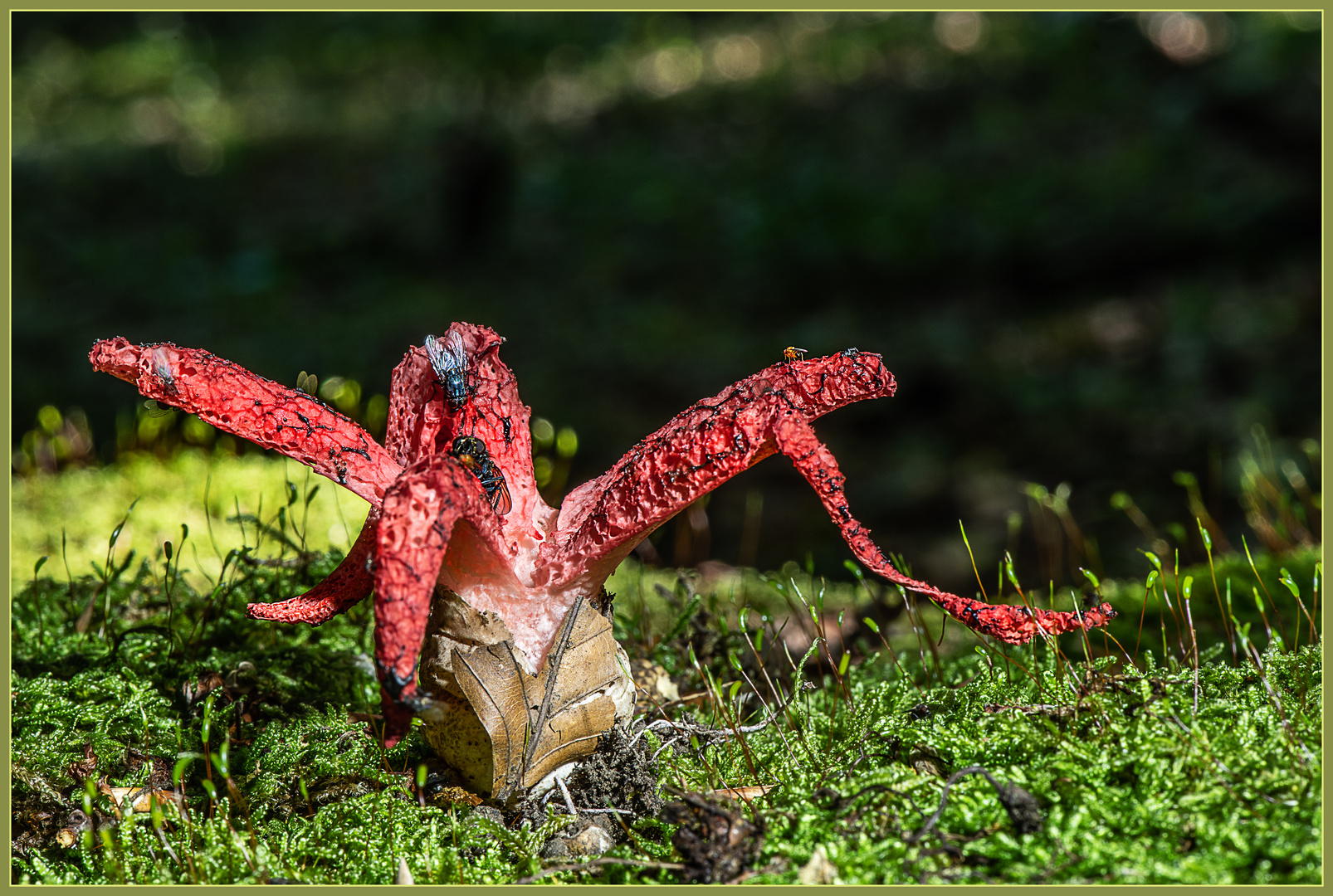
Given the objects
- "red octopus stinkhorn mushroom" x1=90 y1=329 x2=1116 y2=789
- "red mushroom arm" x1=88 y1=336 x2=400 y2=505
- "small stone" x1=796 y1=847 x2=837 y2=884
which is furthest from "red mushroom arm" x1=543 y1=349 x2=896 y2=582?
"small stone" x1=796 y1=847 x2=837 y2=884

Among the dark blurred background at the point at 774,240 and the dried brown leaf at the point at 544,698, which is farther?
the dark blurred background at the point at 774,240

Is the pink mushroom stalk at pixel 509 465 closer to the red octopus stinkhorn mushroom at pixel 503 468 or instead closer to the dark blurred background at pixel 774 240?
the red octopus stinkhorn mushroom at pixel 503 468

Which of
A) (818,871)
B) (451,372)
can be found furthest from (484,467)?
(818,871)

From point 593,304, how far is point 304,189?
3.93m

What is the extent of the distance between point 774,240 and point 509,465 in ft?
21.1

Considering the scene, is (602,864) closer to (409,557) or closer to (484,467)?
(409,557)

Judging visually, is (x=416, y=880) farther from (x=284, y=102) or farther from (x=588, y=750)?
(x=284, y=102)

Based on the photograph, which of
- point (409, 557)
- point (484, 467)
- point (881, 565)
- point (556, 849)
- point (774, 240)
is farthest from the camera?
point (774, 240)

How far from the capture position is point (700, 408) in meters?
1.87

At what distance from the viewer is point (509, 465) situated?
80.3 inches

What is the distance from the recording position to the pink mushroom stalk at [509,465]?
5.76 ft

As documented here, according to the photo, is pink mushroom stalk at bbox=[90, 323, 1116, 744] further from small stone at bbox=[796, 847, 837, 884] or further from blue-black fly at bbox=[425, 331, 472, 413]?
small stone at bbox=[796, 847, 837, 884]

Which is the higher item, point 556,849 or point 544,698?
point 544,698

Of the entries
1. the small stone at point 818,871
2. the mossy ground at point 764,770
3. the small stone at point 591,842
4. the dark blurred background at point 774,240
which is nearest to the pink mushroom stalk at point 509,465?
the mossy ground at point 764,770
